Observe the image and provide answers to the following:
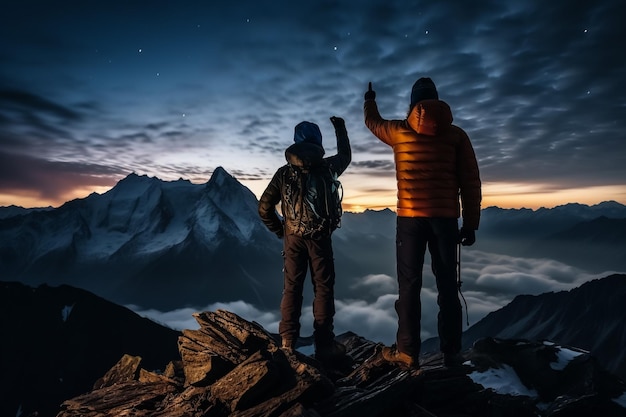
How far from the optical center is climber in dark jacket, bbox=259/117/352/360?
27.6ft

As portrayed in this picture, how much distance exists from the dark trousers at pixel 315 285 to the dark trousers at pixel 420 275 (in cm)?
182


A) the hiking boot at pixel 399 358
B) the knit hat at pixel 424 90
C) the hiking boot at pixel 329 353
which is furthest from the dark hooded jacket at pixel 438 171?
the hiking boot at pixel 329 353

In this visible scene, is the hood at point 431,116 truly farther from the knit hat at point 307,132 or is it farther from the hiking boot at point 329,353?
the hiking boot at point 329,353

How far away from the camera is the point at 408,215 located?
286 inches

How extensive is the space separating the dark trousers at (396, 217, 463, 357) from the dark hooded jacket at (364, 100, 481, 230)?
0.86ft

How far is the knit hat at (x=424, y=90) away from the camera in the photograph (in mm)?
7160

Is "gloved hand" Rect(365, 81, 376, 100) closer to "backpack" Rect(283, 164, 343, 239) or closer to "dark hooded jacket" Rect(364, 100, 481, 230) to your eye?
"dark hooded jacket" Rect(364, 100, 481, 230)

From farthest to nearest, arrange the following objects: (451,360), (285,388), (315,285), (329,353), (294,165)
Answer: (315,285) < (329,353) < (294,165) < (451,360) < (285,388)

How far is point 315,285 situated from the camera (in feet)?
28.7

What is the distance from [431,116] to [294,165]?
3090 mm

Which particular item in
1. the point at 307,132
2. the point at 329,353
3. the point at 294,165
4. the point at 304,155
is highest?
the point at 307,132

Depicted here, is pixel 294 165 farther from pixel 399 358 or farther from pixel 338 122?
pixel 399 358

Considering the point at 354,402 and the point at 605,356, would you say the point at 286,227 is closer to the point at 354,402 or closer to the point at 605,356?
the point at 354,402

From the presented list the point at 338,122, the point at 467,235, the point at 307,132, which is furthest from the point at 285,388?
the point at 338,122
